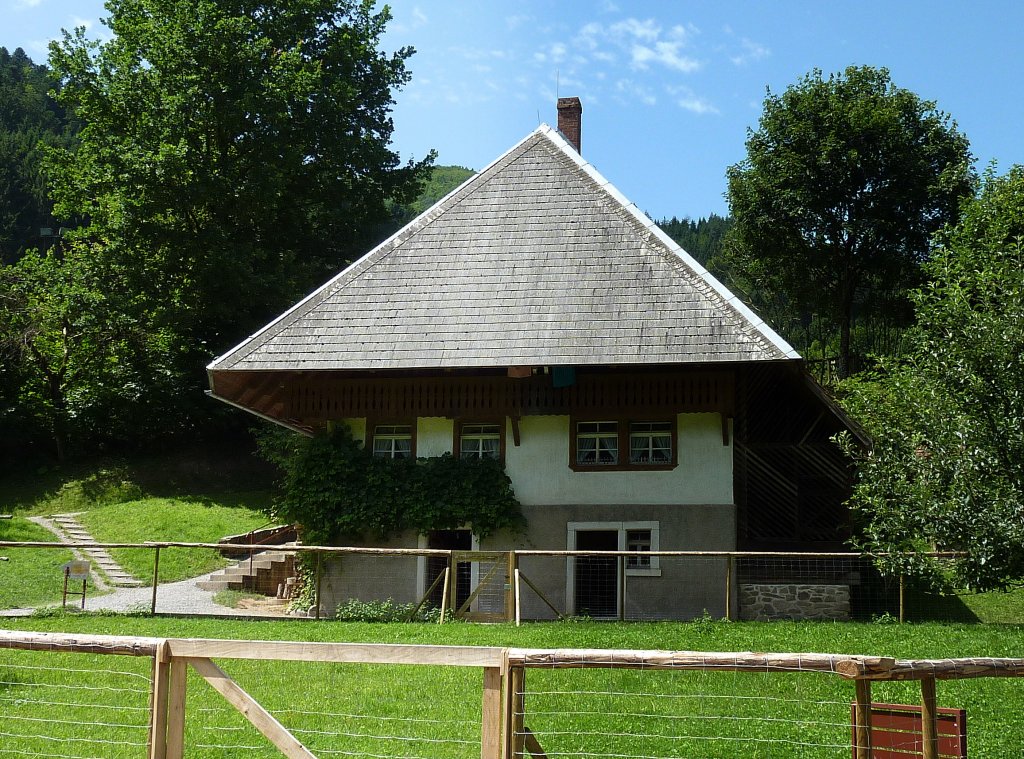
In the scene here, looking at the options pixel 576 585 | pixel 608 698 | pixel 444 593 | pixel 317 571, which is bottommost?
pixel 608 698

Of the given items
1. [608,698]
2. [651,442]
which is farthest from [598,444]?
[608,698]

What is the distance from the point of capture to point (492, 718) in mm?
5418

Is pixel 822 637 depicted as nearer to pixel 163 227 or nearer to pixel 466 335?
pixel 466 335

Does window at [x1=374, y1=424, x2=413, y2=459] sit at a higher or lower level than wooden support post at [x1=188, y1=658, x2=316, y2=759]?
higher

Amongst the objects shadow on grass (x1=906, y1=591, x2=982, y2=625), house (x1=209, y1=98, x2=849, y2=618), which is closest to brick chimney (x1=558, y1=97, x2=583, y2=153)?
house (x1=209, y1=98, x2=849, y2=618)

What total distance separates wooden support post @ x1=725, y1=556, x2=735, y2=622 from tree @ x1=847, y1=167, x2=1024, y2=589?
2.16m

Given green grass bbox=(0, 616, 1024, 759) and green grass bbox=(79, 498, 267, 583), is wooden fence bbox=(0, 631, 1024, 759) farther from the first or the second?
green grass bbox=(79, 498, 267, 583)

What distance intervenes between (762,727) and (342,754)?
351 cm

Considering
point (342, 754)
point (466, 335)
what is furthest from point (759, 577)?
point (342, 754)

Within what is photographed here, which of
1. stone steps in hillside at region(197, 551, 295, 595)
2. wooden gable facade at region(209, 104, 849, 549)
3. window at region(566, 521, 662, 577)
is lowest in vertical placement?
stone steps in hillside at region(197, 551, 295, 595)

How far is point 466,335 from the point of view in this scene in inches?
743

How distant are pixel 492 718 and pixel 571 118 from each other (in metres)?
23.1

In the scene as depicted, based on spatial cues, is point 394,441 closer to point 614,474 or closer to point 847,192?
point 614,474

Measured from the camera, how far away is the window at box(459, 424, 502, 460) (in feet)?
65.1
